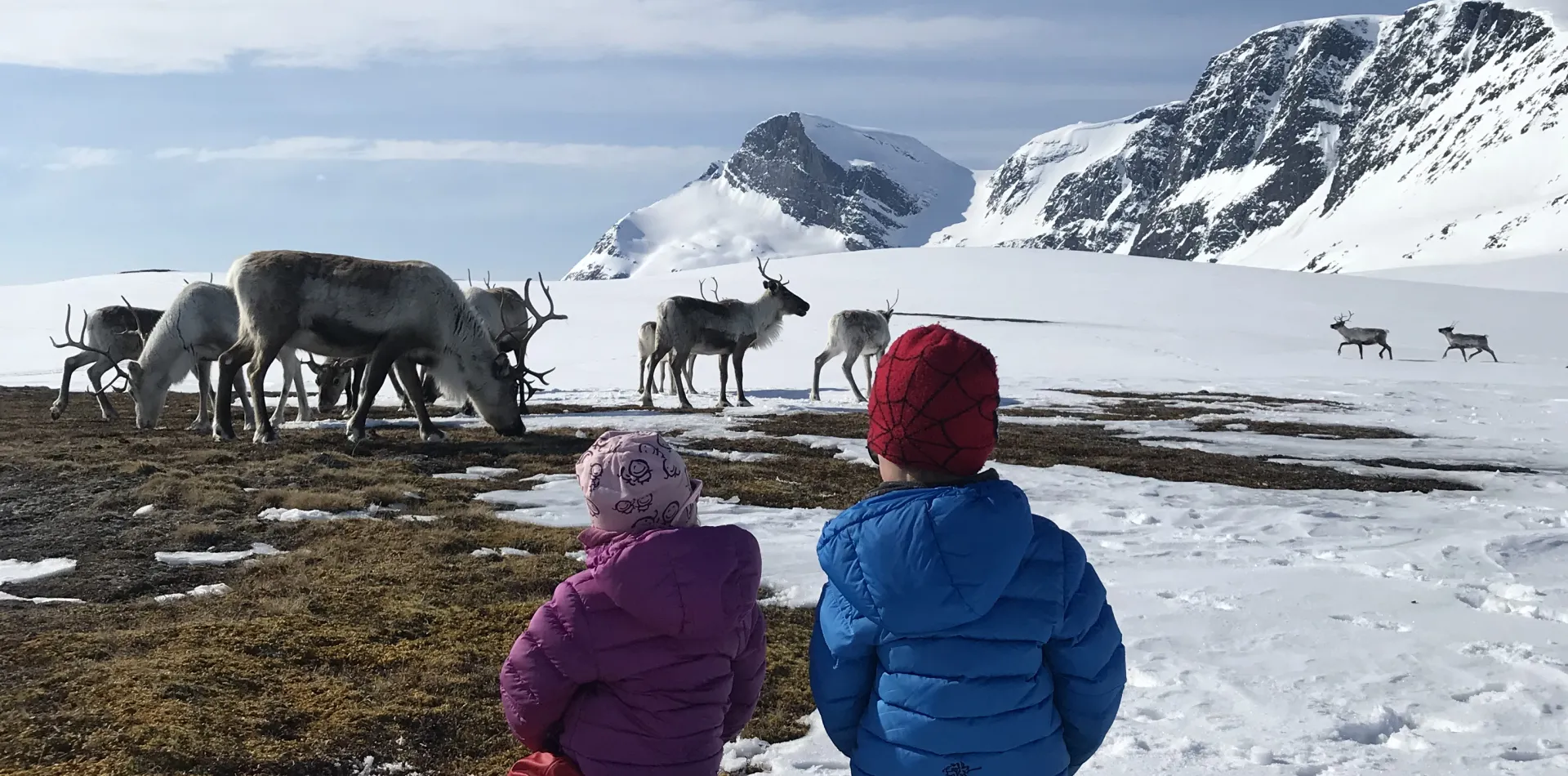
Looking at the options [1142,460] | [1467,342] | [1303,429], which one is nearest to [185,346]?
[1142,460]

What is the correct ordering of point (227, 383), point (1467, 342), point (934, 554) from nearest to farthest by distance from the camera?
1. point (934, 554)
2. point (227, 383)
3. point (1467, 342)

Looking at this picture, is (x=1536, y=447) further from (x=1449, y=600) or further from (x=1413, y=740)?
(x=1413, y=740)

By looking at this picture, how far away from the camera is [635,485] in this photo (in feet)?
9.53

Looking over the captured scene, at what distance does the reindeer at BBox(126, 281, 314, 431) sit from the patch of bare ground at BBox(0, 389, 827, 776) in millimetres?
4061

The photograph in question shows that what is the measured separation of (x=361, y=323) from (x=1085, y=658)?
11.2m

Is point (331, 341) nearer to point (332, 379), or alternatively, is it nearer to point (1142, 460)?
point (332, 379)

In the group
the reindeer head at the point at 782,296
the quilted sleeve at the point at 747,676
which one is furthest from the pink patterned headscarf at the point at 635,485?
the reindeer head at the point at 782,296

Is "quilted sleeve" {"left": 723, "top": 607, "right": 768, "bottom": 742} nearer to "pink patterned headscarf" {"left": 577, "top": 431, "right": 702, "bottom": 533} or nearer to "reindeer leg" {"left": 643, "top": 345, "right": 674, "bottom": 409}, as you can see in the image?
"pink patterned headscarf" {"left": 577, "top": 431, "right": 702, "bottom": 533}

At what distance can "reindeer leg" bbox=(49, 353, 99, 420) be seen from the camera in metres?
16.5

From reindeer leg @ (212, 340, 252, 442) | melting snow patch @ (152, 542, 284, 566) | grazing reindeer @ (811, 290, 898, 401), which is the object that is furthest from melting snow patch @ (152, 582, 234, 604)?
grazing reindeer @ (811, 290, 898, 401)

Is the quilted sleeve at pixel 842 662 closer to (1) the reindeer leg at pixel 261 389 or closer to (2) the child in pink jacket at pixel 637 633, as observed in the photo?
(2) the child in pink jacket at pixel 637 633

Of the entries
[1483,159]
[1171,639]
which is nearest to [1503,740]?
[1171,639]

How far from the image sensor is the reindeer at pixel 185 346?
1457cm

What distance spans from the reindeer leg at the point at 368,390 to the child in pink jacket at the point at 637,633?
10.2 m
